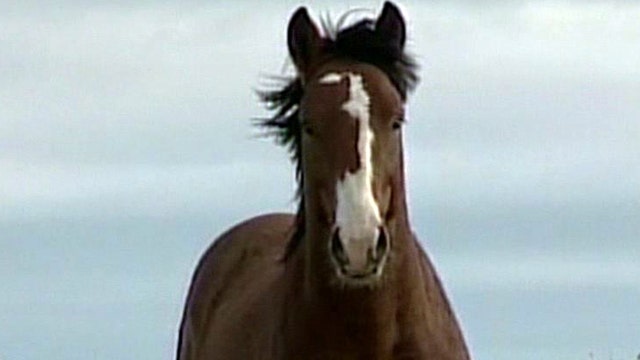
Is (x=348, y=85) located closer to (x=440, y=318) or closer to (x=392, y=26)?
(x=392, y=26)

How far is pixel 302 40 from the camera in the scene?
10.6 meters

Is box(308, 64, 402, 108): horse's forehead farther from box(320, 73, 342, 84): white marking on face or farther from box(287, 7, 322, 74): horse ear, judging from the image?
box(287, 7, 322, 74): horse ear

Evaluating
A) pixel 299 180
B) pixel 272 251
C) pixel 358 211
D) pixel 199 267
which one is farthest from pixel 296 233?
pixel 199 267

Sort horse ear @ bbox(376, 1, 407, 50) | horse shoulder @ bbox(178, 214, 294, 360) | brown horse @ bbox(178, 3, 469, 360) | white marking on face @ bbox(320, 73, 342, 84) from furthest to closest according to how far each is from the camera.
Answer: horse shoulder @ bbox(178, 214, 294, 360) → horse ear @ bbox(376, 1, 407, 50) → white marking on face @ bbox(320, 73, 342, 84) → brown horse @ bbox(178, 3, 469, 360)

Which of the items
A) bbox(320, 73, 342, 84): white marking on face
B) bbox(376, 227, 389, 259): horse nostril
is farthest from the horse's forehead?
bbox(376, 227, 389, 259): horse nostril

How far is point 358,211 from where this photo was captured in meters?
9.55

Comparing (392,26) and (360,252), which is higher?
(392,26)

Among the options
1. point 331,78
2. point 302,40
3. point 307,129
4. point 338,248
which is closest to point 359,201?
point 338,248

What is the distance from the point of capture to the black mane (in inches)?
409

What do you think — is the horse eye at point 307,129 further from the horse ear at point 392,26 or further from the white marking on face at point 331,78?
the horse ear at point 392,26

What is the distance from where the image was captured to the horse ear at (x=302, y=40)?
10.5 m

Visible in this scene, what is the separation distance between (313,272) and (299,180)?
1.25 ft

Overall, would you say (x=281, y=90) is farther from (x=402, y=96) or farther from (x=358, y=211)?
(x=358, y=211)

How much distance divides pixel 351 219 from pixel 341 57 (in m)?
1.04
